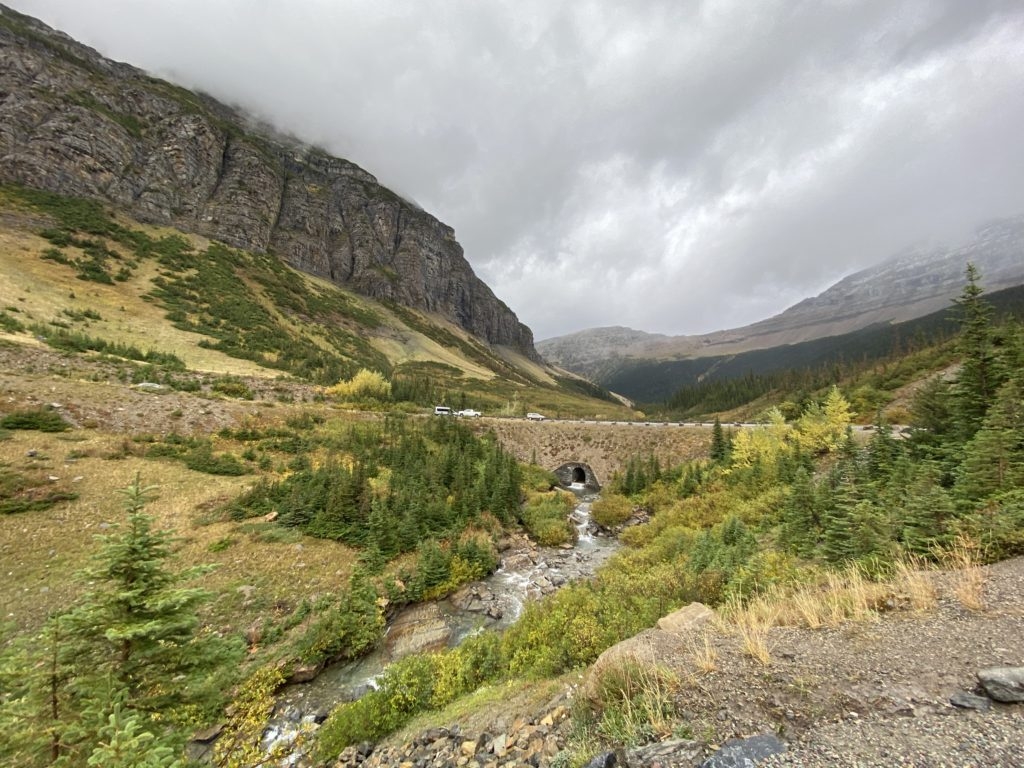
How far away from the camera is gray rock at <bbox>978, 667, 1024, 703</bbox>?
153 inches

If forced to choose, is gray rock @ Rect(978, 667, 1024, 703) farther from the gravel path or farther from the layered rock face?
the layered rock face

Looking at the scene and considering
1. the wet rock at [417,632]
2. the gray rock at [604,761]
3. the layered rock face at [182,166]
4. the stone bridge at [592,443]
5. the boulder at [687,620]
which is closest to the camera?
the gray rock at [604,761]

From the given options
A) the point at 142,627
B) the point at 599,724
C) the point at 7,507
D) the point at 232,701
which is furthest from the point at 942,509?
the point at 7,507

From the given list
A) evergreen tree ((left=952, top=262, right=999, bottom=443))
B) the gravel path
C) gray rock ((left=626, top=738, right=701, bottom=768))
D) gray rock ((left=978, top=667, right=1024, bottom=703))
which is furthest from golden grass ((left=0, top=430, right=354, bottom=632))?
evergreen tree ((left=952, top=262, right=999, bottom=443))

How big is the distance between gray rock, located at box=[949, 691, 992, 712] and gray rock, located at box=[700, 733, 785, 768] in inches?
70.2

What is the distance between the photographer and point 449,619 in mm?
18000

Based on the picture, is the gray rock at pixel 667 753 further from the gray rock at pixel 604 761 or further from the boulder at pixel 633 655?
the boulder at pixel 633 655

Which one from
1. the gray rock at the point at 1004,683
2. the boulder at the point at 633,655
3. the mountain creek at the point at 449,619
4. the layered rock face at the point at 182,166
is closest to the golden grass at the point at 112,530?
the mountain creek at the point at 449,619

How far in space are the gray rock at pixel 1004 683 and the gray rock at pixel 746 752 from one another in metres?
2.11

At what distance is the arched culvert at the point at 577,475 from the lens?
4938 cm

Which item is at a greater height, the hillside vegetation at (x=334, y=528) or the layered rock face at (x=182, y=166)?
the layered rock face at (x=182, y=166)

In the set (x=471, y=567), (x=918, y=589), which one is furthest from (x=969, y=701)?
(x=471, y=567)

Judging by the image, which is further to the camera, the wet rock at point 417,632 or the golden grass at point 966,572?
the wet rock at point 417,632

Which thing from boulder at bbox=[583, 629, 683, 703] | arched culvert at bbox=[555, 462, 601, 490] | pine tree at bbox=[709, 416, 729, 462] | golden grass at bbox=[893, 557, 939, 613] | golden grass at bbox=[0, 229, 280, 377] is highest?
golden grass at bbox=[0, 229, 280, 377]
